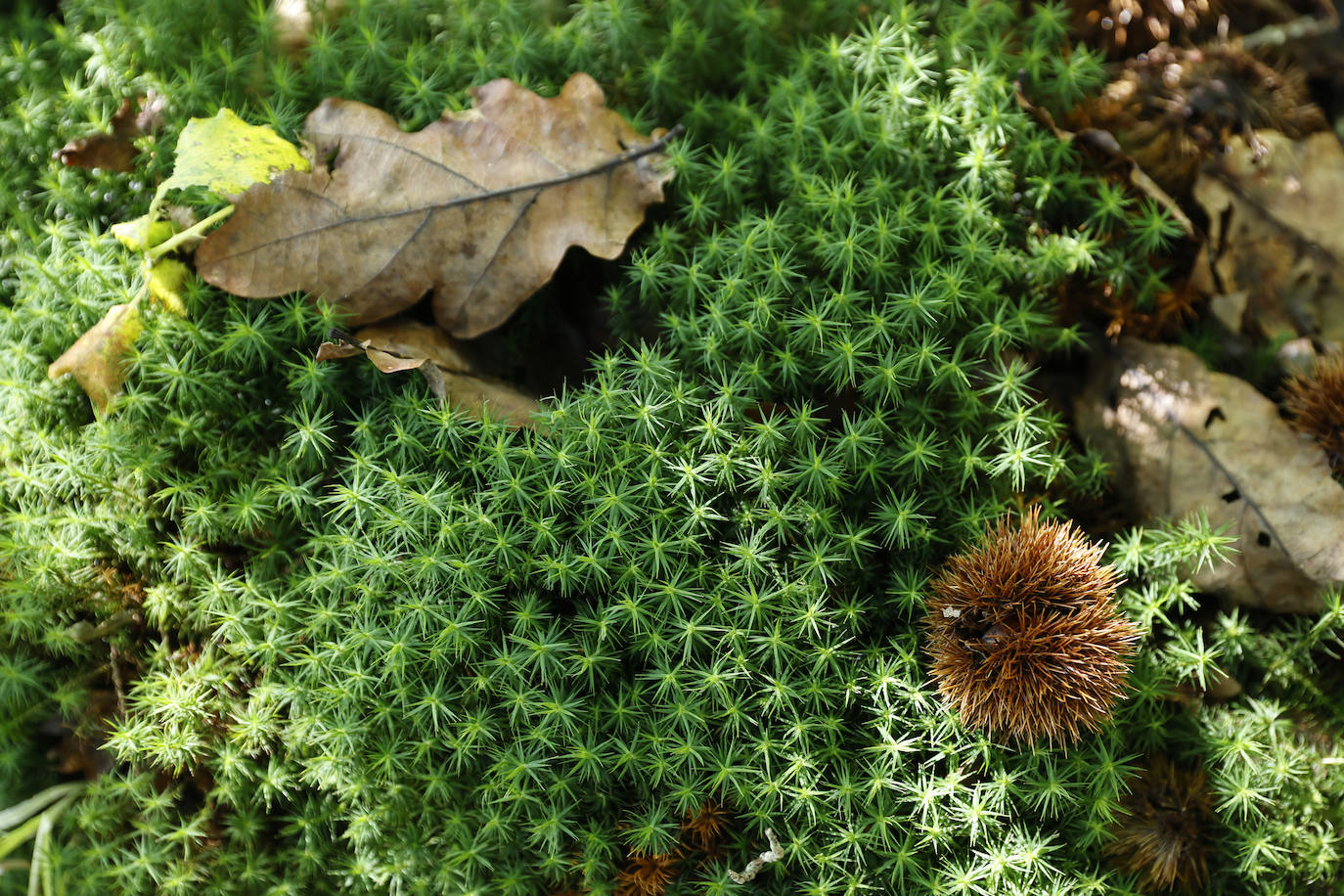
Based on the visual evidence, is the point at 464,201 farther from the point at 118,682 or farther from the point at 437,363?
the point at 118,682

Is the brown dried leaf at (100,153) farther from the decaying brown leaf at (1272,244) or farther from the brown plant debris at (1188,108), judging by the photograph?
the decaying brown leaf at (1272,244)

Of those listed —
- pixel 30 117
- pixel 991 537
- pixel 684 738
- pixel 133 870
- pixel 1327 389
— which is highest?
pixel 30 117

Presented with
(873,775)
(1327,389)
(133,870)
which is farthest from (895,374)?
(133,870)

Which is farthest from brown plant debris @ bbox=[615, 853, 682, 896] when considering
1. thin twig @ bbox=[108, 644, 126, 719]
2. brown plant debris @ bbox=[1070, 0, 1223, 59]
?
brown plant debris @ bbox=[1070, 0, 1223, 59]

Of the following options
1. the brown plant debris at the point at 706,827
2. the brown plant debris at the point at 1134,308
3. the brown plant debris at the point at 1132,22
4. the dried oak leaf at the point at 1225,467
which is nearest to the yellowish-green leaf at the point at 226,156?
the brown plant debris at the point at 706,827

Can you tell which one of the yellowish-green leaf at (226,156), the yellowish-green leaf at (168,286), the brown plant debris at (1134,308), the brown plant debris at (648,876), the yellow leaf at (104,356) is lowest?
the brown plant debris at (648,876)

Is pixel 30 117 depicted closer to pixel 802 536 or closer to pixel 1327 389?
pixel 802 536

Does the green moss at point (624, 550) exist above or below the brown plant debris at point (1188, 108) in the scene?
below
